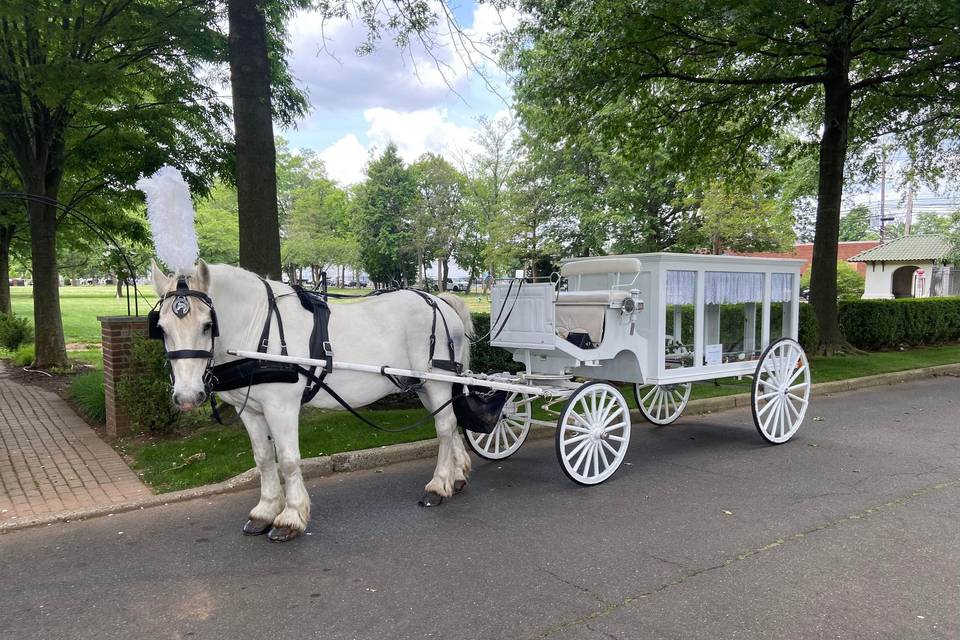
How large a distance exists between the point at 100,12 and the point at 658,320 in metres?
9.33

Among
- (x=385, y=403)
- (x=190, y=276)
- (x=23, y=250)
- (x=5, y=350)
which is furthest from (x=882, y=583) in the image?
(x=23, y=250)

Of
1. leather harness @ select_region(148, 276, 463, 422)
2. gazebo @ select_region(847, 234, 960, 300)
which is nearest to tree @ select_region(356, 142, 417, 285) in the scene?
gazebo @ select_region(847, 234, 960, 300)

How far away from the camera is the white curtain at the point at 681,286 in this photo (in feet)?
20.1

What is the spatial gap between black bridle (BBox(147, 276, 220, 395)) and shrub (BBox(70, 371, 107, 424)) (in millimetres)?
4775

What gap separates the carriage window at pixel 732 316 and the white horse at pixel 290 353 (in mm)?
3044

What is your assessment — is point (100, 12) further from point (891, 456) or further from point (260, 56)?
point (891, 456)

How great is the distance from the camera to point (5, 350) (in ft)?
52.1

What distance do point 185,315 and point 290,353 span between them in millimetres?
774

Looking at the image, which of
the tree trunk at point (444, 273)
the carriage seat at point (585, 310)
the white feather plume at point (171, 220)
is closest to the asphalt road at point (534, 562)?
the carriage seat at point (585, 310)

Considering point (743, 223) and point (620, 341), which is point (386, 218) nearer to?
point (743, 223)

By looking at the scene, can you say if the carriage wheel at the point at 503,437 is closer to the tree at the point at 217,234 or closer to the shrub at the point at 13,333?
the shrub at the point at 13,333

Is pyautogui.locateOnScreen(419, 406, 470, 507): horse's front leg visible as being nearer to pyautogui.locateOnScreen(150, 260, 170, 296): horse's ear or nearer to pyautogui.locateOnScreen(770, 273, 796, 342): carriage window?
pyautogui.locateOnScreen(150, 260, 170, 296): horse's ear

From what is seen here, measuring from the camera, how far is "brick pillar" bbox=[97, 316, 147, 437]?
6.78m

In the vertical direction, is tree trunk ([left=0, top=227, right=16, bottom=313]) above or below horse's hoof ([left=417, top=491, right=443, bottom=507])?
above
